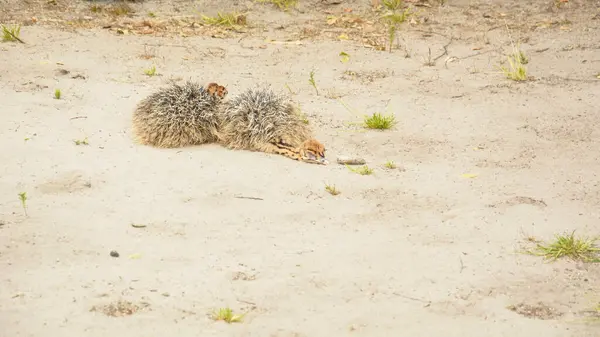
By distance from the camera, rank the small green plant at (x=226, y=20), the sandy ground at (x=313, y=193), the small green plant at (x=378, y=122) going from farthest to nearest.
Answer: the small green plant at (x=226, y=20) → the small green plant at (x=378, y=122) → the sandy ground at (x=313, y=193)

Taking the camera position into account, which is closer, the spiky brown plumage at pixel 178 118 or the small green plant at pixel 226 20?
the spiky brown plumage at pixel 178 118

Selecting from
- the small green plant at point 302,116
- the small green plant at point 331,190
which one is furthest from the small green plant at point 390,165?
the small green plant at point 302,116

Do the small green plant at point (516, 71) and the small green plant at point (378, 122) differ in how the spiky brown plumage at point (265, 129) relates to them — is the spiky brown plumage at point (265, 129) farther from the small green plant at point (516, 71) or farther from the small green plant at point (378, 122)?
the small green plant at point (516, 71)

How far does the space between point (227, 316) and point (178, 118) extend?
306 cm

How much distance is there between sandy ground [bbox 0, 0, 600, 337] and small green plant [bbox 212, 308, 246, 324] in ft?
0.29

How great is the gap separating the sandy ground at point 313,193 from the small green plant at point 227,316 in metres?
0.09

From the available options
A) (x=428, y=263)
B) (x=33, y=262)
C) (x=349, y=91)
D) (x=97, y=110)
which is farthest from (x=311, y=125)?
(x=33, y=262)

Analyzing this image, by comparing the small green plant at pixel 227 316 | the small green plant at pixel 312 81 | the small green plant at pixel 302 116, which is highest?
the small green plant at pixel 312 81

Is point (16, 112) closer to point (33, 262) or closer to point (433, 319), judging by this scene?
point (33, 262)

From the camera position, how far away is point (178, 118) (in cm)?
704

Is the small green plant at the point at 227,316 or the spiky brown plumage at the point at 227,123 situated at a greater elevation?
the spiky brown plumage at the point at 227,123

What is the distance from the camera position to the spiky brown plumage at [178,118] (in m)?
7.04

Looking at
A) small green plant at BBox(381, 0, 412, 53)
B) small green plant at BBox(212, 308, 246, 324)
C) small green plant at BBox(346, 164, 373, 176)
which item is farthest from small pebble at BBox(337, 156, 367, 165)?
small green plant at BBox(381, 0, 412, 53)

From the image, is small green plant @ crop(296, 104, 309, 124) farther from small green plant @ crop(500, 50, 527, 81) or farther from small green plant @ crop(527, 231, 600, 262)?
small green plant @ crop(527, 231, 600, 262)
